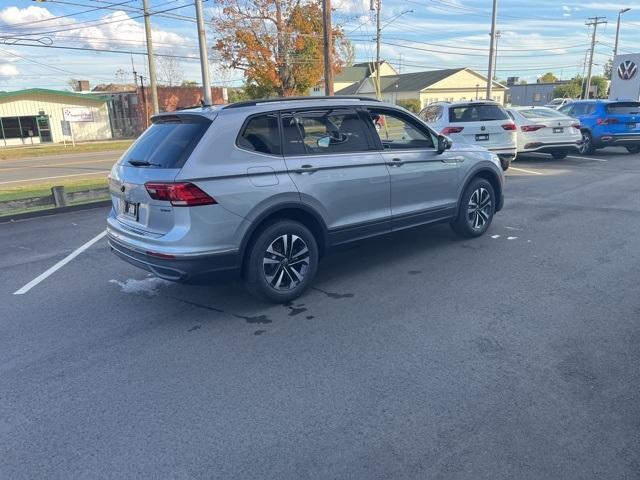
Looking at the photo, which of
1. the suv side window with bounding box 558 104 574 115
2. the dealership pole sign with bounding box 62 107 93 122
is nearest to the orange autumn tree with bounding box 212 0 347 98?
the dealership pole sign with bounding box 62 107 93 122

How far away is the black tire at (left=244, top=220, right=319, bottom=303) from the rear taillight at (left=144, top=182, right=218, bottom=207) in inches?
26.7

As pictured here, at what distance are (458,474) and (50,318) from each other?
12.8ft

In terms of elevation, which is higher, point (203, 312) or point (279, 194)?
point (279, 194)

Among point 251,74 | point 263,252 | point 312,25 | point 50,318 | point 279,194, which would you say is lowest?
point 50,318

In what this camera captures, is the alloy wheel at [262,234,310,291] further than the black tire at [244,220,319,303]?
Yes

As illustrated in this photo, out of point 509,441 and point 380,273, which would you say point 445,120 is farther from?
point 509,441

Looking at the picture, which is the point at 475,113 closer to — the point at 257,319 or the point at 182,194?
the point at 257,319

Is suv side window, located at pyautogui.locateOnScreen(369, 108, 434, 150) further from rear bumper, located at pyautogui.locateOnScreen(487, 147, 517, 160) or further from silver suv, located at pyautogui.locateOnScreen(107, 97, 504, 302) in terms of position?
rear bumper, located at pyautogui.locateOnScreen(487, 147, 517, 160)

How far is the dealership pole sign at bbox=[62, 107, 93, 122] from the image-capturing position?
4078 centimetres

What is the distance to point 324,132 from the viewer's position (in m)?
5.20

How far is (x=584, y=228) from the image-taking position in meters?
7.42

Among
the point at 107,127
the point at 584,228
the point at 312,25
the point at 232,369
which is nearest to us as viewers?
the point at 232,369

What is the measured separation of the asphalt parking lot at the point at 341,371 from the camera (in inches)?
Result: 111

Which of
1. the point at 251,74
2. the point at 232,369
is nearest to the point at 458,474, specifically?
the point at 232,369
